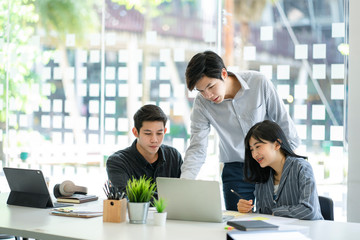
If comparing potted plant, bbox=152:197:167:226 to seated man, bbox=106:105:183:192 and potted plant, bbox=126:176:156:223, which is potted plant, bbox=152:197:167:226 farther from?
seated man, bbox=106:105:183:192

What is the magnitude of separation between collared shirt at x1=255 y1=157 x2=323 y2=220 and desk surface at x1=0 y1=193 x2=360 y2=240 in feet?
0.32

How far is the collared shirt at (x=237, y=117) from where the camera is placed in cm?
311

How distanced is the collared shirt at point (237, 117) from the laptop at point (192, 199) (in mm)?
587

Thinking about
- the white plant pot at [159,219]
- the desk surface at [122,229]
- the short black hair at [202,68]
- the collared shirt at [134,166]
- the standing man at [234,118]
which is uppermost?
the short black hair at [202,68]

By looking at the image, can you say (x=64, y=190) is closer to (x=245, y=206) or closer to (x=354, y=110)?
(x=245, y=206)

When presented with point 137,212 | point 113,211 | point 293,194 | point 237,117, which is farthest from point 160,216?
point 237,117

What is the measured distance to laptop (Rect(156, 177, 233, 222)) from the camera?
2.36m

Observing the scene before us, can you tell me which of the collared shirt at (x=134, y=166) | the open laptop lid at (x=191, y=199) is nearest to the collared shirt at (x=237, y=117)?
Result: the collared shirt at (x=134, y=166)

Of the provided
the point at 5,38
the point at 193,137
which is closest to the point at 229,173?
the point at 193,137

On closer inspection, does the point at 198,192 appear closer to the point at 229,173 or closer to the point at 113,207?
the point at 113,207

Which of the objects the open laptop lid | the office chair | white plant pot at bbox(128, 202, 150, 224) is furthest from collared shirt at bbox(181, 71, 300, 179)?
white plant pot at bbox(128, 202, 150, 224)

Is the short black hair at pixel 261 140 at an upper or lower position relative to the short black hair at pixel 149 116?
lower

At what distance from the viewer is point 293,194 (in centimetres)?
264

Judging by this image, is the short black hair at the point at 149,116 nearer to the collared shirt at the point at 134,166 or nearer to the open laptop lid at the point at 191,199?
the collared shirt at the point at 134,166
